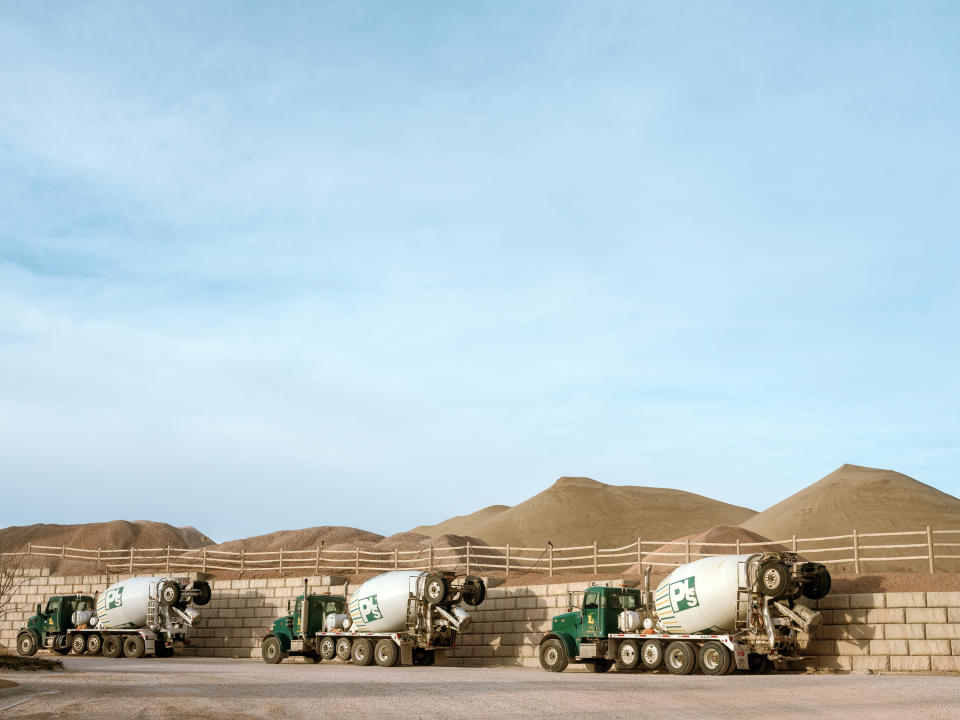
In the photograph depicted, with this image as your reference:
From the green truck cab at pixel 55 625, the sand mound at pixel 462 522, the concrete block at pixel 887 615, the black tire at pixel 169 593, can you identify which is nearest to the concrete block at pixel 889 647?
the concrete block at pixel 887 615

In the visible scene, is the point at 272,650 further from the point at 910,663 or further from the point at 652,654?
the point at 910,663

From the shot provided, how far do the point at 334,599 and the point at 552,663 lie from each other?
9.13 meters

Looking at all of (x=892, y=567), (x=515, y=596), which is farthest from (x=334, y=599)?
(x=892, y=567)

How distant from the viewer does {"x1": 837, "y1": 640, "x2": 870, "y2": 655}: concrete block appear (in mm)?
26688

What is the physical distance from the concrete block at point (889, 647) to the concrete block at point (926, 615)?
65cm

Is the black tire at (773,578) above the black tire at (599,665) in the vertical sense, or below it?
above

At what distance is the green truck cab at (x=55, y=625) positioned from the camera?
40.4 m

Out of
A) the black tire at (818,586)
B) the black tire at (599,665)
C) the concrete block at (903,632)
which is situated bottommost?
the black tire at (599,665)

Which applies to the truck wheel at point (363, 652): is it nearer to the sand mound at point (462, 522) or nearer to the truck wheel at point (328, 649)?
the truck wheel at point (328, 649)

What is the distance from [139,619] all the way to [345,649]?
10.4m

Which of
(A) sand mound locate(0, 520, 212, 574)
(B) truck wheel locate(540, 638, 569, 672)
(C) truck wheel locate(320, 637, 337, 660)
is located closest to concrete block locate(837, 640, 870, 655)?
(B) truck wheel locate(540, 638, 569, 672)

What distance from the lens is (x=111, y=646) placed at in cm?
3884

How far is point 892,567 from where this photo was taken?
60.9 metres

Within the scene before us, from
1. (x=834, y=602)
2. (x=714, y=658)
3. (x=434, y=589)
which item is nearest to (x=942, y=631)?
(x=834, y=602)
